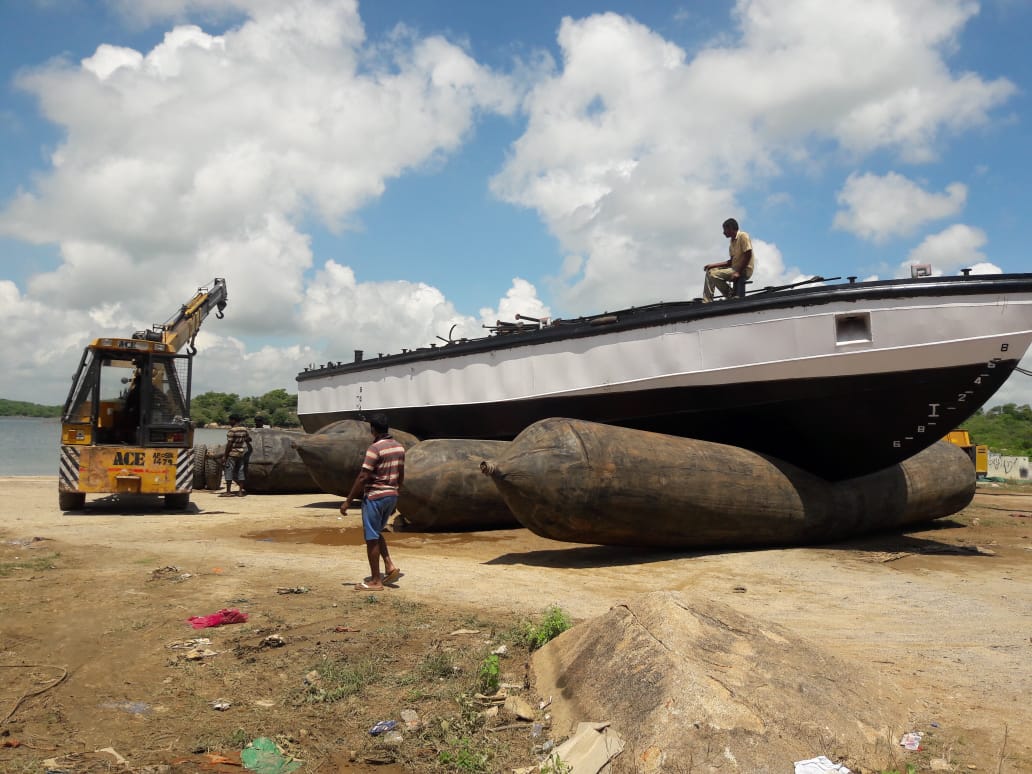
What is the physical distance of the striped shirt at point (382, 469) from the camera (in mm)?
6625

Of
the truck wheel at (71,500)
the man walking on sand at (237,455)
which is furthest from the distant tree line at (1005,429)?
the truck wheel at (71,500)

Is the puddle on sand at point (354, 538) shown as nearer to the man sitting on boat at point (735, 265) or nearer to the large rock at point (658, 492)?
the large rock at point (658, 492)

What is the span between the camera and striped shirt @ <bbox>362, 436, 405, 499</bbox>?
662 cm

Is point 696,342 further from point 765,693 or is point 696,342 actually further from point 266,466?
point 266,466

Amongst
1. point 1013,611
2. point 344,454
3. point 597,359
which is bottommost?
point 1013,611

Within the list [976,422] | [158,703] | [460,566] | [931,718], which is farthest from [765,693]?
[976,422]

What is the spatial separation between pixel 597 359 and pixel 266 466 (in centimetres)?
825

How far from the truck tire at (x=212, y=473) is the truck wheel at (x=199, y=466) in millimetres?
117

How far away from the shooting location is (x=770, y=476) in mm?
8438

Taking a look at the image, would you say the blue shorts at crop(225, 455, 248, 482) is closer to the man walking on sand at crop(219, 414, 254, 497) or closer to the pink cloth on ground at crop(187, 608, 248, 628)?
the man walking on sand at crop(219, 414, 254, 497)

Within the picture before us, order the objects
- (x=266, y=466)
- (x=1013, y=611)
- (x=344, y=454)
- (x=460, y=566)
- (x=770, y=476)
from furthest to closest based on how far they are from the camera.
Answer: (x=266, y=466) → (x=344, y=454) → (x=770, y=476) → (x=460, y=566) → (x=1013, y=611)

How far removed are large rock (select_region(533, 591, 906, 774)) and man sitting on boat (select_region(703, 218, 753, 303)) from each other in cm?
664

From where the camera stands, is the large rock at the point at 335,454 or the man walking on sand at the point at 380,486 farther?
the large rock at the point at 335,454

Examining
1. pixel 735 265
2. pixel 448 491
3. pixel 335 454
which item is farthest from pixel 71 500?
pixel 735 265
